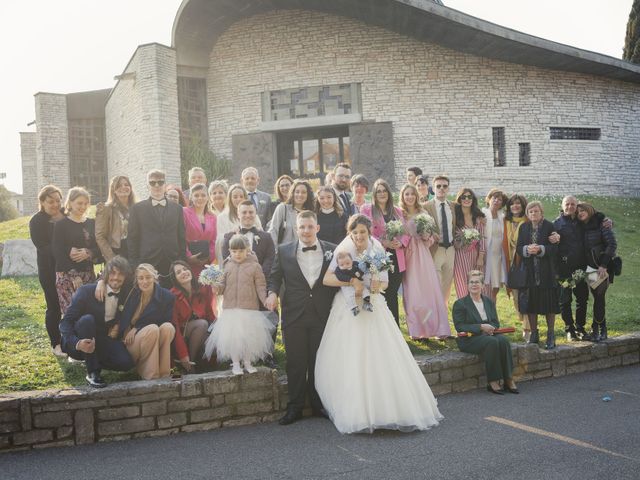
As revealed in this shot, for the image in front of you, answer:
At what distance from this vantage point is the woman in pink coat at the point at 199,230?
710cm

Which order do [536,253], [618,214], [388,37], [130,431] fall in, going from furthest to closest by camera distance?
1. [388,37]
2. [618,214]
3. [536,253]
4. [130,431]

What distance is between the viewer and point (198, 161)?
2242 cm

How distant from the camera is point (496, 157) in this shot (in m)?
23.0

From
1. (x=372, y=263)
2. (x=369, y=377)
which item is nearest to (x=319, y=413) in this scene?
(x=369, y=377)

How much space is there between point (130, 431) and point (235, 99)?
19295 mm

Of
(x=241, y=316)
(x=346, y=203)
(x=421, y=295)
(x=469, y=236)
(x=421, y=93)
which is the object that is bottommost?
(x=421, y=295)

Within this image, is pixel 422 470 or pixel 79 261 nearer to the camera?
pixel 422 470

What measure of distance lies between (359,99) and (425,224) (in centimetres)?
1559

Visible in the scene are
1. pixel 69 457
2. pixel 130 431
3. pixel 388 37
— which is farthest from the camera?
pixel 388 37

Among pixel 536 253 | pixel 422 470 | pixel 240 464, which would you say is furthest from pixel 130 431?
pixel 536 253

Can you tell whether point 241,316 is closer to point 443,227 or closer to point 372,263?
point 372,263

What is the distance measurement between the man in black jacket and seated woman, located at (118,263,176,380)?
0.09 m

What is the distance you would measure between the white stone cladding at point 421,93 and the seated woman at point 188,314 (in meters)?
16.5

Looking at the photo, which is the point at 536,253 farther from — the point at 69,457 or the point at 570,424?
the point at 69,457
